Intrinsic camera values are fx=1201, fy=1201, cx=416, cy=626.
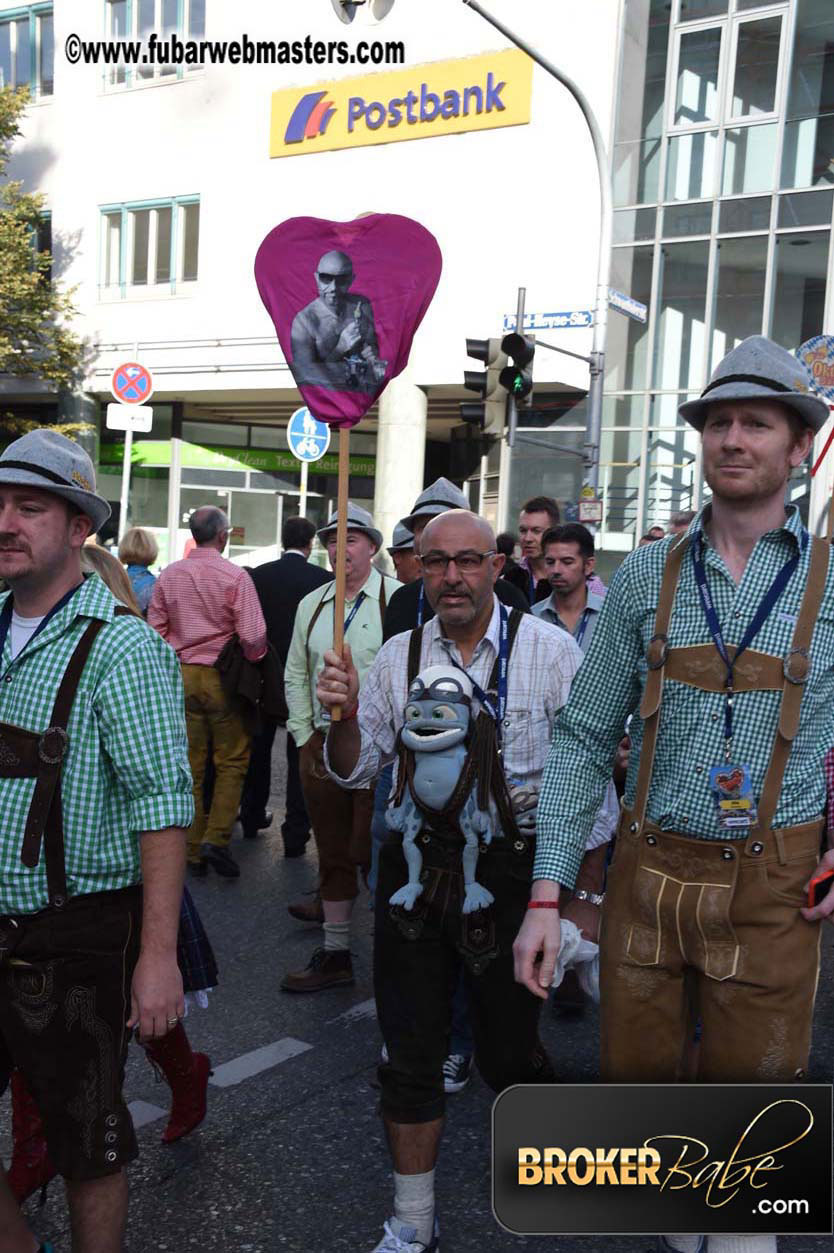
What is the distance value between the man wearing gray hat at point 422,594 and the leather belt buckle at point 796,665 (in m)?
2.69

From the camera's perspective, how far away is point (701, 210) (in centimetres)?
1900

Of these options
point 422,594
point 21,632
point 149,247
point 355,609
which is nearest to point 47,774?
point 21,632

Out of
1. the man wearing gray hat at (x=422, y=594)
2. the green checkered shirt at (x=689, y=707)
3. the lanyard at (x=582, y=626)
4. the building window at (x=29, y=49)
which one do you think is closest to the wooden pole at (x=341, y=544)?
the green checkered shirt at (x=689, y=707)

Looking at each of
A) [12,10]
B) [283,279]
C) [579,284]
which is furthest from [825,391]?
[12,10]

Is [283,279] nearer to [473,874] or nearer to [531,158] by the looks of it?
[473,874]

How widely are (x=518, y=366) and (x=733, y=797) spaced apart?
9.57m

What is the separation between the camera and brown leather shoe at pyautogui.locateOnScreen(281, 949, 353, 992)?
16.7 feet

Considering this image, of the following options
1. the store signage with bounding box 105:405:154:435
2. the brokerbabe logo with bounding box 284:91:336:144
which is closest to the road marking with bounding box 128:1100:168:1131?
the store signage with bounding box 105:405:154:435

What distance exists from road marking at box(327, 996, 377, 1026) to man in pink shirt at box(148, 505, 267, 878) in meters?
2.06

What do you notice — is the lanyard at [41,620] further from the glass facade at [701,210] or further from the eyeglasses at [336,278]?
the glass facade at [701,210]

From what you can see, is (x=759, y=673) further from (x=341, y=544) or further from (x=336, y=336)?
(x=336, y=336)

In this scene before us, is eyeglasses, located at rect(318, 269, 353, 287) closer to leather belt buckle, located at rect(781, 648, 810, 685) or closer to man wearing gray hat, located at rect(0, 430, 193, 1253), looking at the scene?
man wearing gray hat, located at rect(0, 430, 193, 1253)

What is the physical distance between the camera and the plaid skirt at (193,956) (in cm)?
364

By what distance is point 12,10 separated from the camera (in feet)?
83.1
